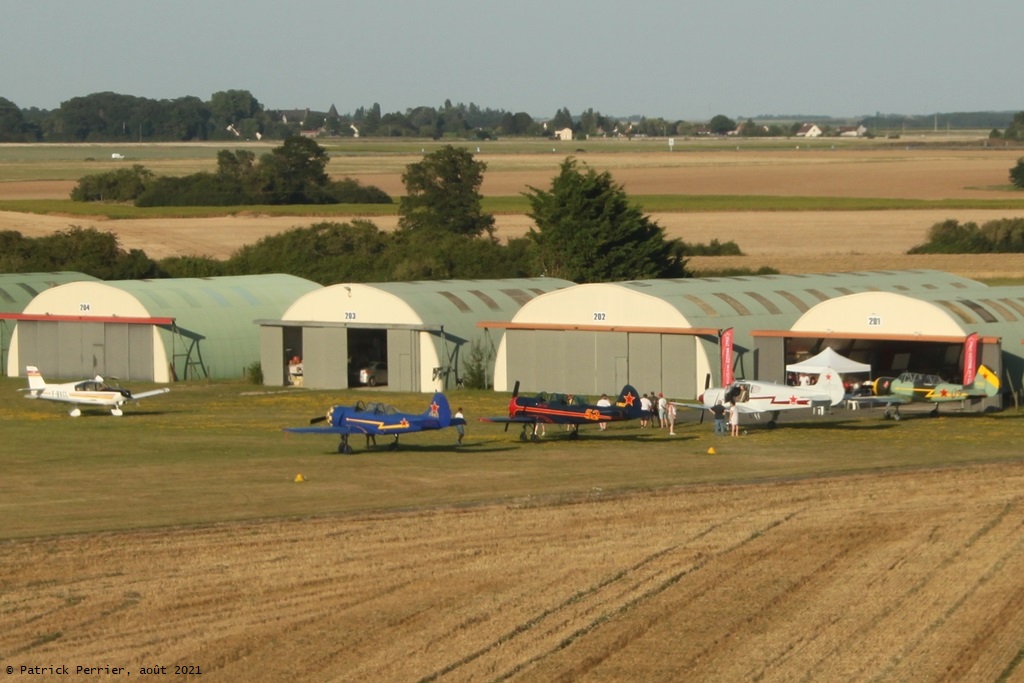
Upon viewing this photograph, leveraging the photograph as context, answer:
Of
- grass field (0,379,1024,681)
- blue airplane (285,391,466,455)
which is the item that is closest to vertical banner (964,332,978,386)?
grass field (0,379,1024,681)

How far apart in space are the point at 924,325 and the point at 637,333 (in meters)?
8.81

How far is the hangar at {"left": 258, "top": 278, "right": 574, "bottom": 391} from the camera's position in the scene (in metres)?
53.3

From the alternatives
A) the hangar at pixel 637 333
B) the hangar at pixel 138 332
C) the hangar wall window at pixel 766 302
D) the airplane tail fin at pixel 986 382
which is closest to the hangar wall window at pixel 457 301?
the hangar at pixel 637 333

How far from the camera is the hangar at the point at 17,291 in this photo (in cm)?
6241

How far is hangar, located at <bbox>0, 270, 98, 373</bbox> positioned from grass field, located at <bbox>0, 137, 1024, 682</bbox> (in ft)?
55.2

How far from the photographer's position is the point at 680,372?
162 ft

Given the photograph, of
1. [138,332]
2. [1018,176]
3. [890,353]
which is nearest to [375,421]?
[890,353]

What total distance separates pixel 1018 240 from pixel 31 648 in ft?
274

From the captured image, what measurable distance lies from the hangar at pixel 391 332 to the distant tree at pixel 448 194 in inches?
1514

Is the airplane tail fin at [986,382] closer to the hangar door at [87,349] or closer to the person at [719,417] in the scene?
the person at [719,417]

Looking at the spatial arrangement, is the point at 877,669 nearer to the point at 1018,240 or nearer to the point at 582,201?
the point at 582,201

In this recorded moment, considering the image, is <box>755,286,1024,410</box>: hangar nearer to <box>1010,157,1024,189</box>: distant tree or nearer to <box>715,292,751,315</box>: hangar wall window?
<box>715,292,751,315</box>: hangar wall window

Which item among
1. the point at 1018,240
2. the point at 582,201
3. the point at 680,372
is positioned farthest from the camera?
the point at 1018,240

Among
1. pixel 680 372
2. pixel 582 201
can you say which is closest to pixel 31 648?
pixel 680 372
